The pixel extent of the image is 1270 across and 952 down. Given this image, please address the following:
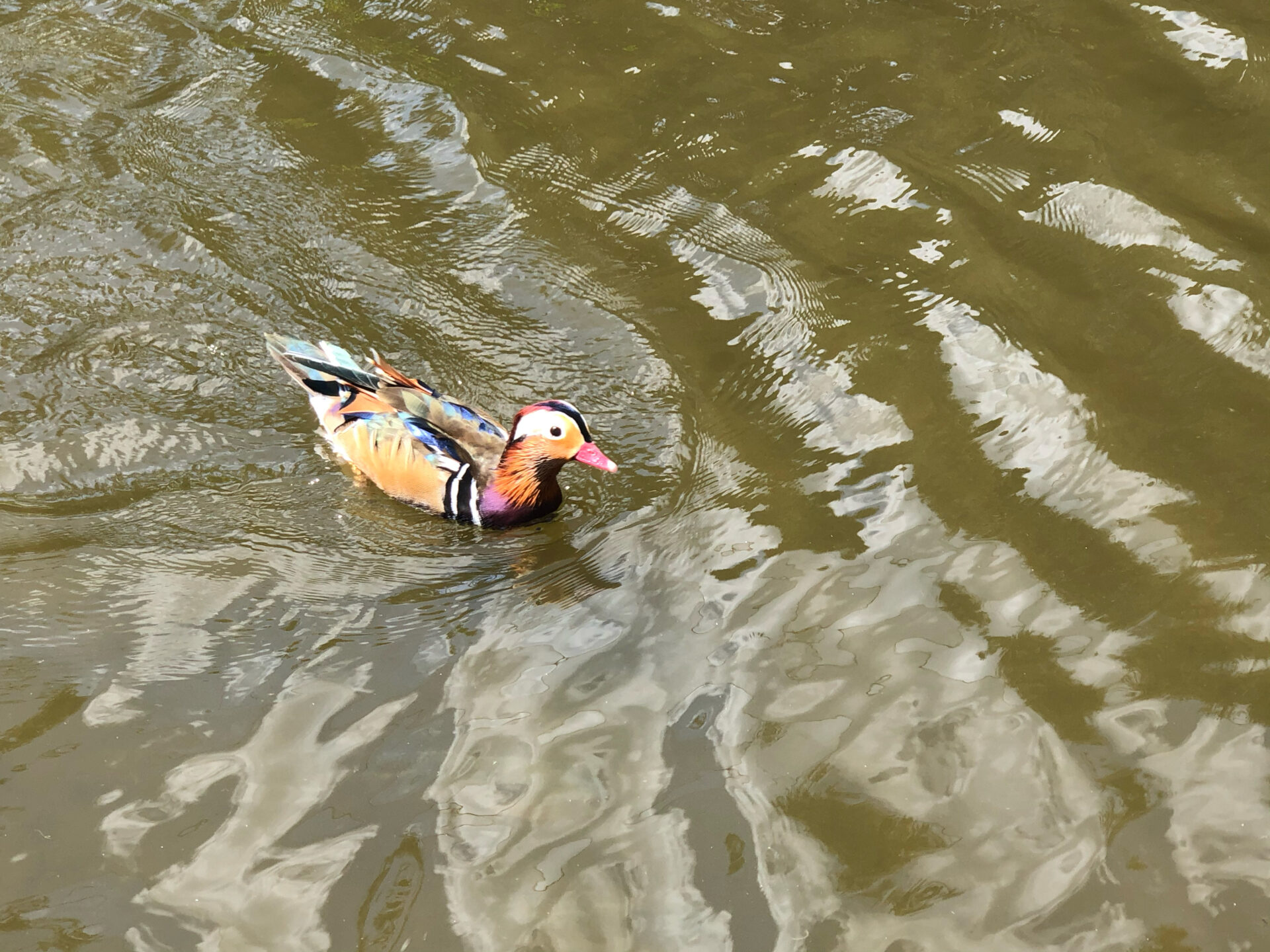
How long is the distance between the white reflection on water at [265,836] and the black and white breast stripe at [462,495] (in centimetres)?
141

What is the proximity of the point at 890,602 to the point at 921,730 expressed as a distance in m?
0.61

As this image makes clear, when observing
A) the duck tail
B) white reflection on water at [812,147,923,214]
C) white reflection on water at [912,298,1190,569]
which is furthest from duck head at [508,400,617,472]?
white reflection on water at [812,147,923,214]

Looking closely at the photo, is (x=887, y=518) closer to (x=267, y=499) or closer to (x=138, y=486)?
(x=267, y=499)

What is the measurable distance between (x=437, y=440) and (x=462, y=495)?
0.32 meters

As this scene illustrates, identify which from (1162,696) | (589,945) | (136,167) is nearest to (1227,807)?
(1162,696)

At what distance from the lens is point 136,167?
7410 millimetres

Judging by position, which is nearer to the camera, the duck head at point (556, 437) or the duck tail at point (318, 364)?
the duck head at point (556, 437)

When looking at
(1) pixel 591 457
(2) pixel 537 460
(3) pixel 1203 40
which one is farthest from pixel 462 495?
(3) pixel 1203 40

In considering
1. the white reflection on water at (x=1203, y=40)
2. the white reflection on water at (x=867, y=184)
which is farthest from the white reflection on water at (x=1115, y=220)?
the white reflection on water at (x=1203, y=40)

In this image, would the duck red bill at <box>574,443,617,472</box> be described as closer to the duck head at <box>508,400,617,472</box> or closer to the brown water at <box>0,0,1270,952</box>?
the duck head at <box>508,400,617,472</box>

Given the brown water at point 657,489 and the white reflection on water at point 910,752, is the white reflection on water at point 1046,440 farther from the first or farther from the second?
the white reflection on water at point 910,752

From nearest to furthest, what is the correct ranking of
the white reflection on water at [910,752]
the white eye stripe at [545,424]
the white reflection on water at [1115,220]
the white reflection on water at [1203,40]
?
the white reflection on water at [910,752]
the white eye stripe at [545,424]
the white reflection on water at [1115,220]
the white reflection on water at [1203,40]

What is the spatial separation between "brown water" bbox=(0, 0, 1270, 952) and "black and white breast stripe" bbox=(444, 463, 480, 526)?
9 cm

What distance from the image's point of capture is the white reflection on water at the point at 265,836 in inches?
137
